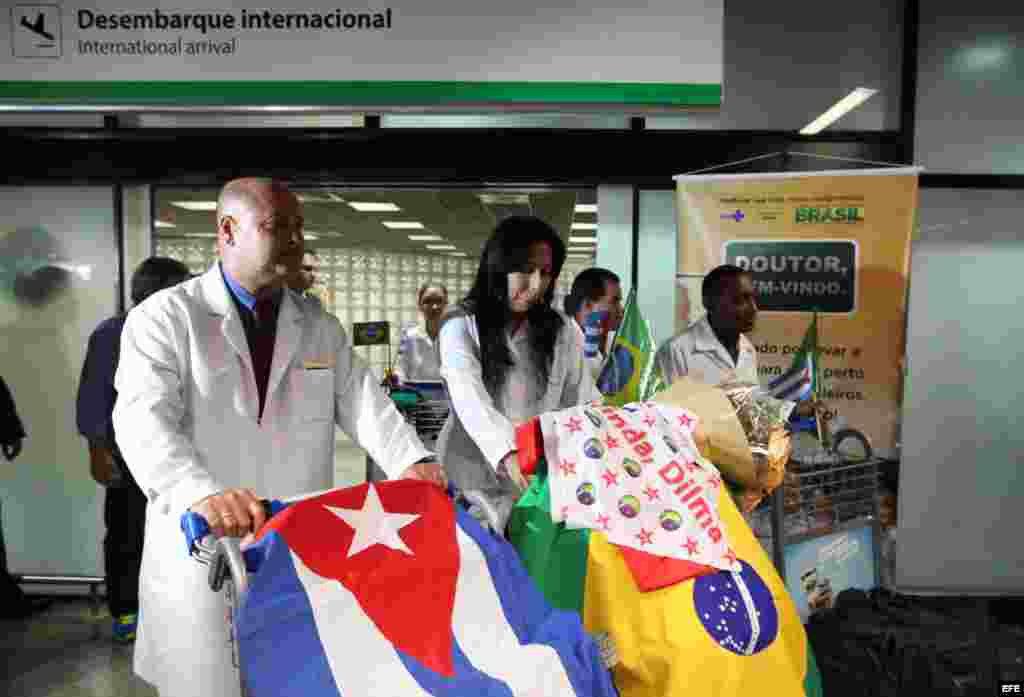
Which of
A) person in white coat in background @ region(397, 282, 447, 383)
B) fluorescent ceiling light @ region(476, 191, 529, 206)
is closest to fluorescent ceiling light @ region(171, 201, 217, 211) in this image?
person in white coat in background @ region(397, 282, 447, 383)

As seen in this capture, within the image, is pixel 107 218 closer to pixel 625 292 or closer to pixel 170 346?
pixel 625 292

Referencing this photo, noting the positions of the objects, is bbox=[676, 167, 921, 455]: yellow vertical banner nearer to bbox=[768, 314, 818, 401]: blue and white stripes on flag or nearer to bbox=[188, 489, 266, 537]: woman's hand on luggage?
bbox=[768, 314, 818, 401]: blue and white stripes on flag

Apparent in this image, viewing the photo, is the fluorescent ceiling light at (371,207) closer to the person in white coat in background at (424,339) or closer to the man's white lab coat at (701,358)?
the person in white coat in background at (424,339)

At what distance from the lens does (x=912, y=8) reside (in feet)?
15.2

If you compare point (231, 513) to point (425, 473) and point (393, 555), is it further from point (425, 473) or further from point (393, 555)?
point (425, 473)

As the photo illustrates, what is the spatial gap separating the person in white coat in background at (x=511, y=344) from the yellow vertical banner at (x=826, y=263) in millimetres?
1629

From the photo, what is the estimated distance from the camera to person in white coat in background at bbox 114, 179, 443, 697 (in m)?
2.05

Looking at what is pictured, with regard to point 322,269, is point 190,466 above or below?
below

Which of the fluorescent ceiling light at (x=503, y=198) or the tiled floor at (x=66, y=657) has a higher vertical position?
the fluorescent ceiling light at (x=503, y=198)

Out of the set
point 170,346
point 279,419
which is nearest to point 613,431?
point 279,419

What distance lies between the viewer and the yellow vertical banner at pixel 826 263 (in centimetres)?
429

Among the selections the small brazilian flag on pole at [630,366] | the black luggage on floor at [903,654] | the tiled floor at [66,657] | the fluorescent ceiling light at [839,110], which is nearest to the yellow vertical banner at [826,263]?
the fluorescent ceiling light at [839,110]

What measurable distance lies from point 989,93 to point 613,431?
386 cm

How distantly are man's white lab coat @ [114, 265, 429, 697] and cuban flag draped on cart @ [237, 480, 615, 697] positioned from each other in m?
0.42
